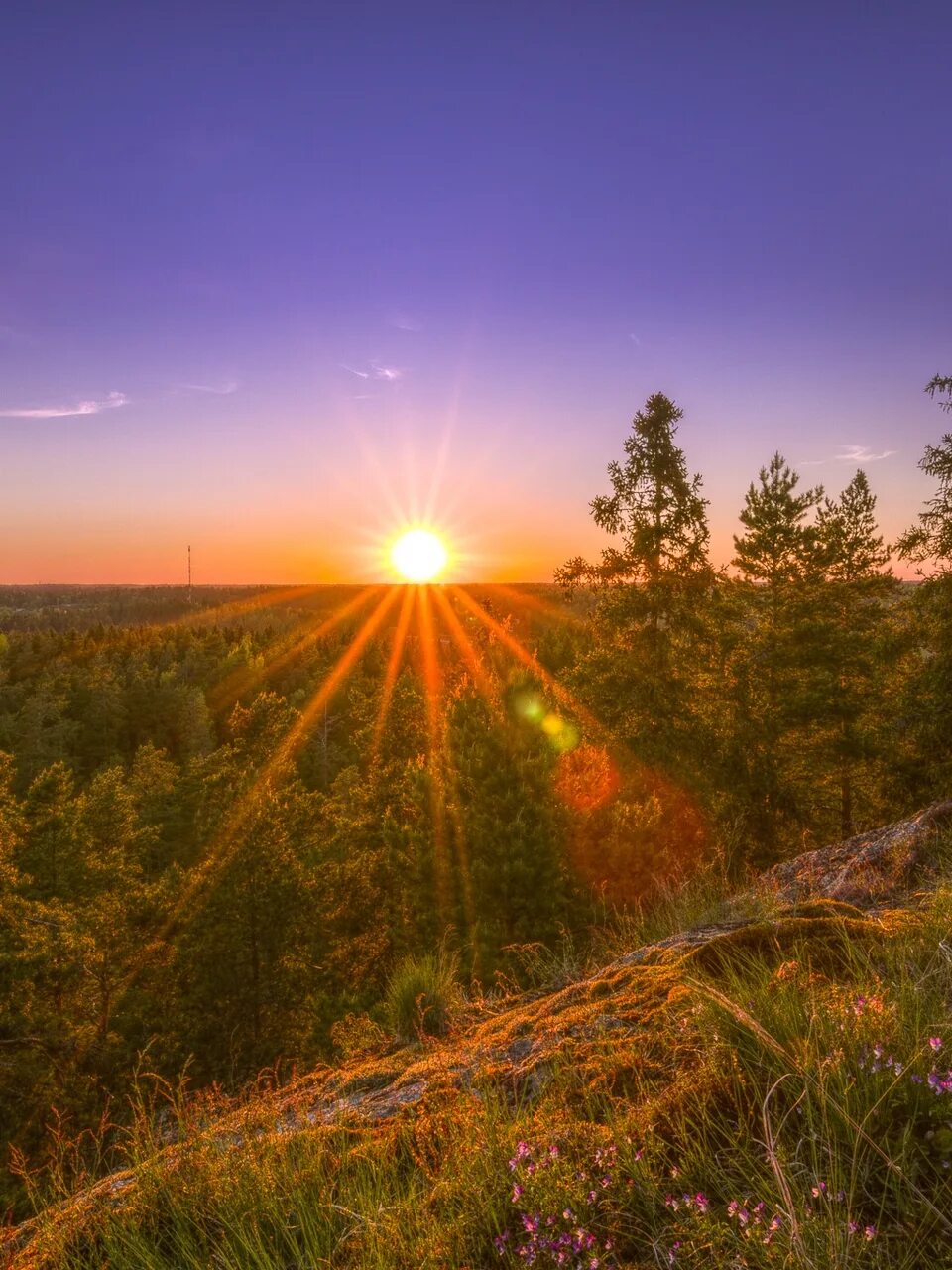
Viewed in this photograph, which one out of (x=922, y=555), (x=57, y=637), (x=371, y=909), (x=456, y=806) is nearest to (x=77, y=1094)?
(x=371, y=909)

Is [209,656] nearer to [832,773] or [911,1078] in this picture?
[832,773]

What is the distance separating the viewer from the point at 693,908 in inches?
237

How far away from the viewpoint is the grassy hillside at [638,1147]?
5.52 feet

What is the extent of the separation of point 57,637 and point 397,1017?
112 metres

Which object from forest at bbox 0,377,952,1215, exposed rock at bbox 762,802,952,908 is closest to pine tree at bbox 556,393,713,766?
forest at bbox 0,377,952,1215

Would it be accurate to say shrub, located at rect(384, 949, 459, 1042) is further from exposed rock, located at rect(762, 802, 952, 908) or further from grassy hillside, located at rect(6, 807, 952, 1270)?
exposed rock, located at rect(762, 802, 952, 908)

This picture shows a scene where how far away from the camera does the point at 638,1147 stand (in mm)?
2039

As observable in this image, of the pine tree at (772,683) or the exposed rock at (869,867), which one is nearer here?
the exposed rock at (869,867)

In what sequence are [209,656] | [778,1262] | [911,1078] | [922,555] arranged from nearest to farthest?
1. [778,1262]
2. [911,1078]
3. [922,555]
4. [209,656]

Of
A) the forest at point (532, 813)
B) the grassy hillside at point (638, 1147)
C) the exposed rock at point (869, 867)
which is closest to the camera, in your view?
the grassy hillside at point (638, 1147)

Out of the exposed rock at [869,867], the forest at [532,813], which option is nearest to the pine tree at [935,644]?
the forest at [532,813]

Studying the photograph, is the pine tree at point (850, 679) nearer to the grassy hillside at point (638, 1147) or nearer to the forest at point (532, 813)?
the forest at point (532, 813)

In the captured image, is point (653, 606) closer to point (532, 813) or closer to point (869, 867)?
point (532, 813)

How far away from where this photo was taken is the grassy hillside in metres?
1.68
